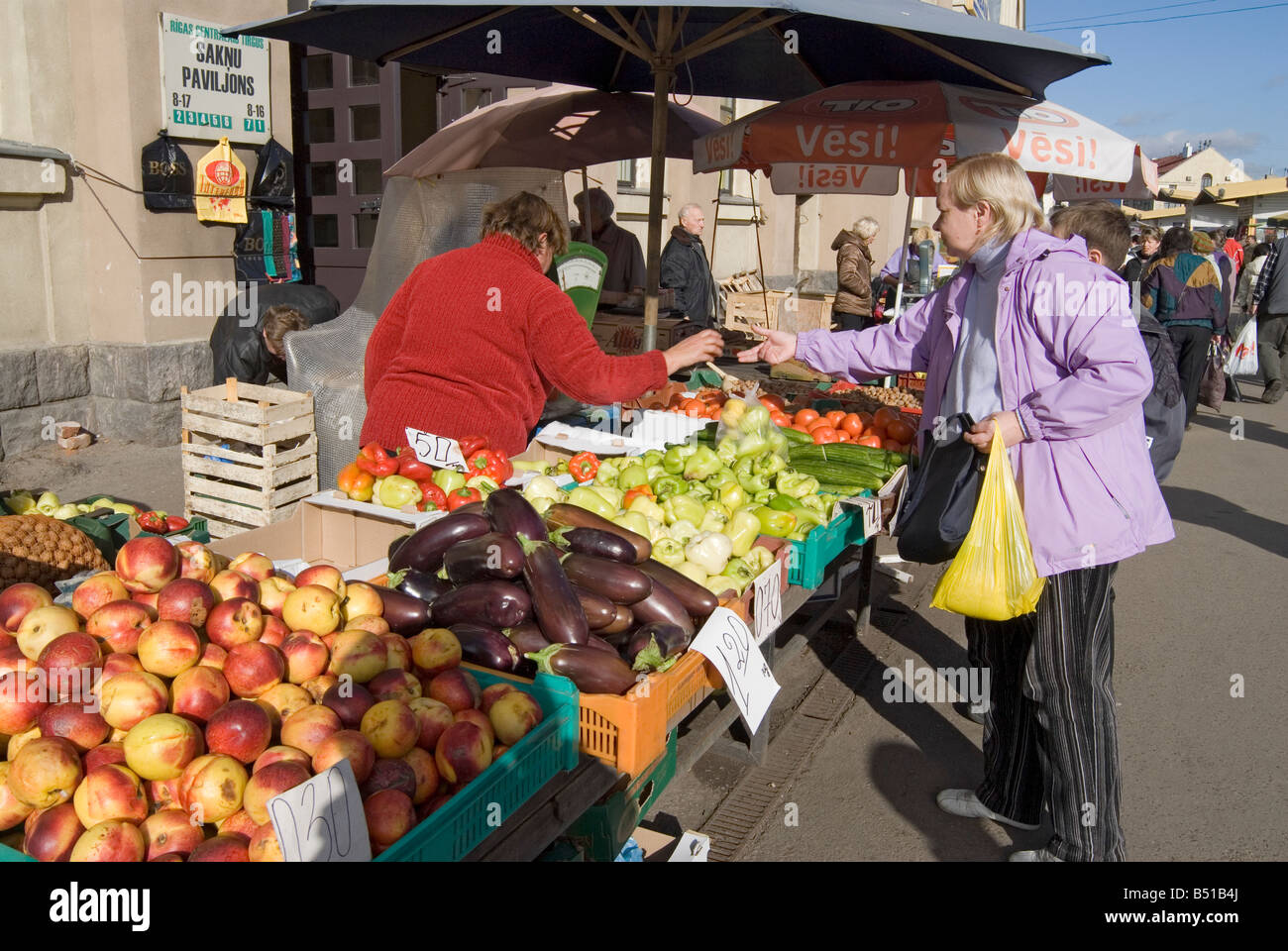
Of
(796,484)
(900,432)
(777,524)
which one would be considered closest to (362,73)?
(900,432)

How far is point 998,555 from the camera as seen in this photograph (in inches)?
123

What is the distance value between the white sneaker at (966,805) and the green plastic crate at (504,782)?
2206mm

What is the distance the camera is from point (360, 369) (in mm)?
6586

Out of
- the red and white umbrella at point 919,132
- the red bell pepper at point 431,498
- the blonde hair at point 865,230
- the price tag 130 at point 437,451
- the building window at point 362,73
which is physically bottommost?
the red bell pepper at point 431,498

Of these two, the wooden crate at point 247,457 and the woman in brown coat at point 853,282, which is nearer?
the wooden crate at point 247,457

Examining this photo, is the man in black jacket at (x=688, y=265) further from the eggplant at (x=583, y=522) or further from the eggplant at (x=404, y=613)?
the eggplant at (x=404, y=613)

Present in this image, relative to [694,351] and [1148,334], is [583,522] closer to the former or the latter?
[694,351]

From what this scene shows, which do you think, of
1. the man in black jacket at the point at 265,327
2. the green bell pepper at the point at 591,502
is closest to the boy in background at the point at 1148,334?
the green bell pepper at the point at 591,502

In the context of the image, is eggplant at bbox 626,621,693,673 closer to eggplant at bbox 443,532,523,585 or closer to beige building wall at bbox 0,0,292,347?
eggplant at bbox 443,532,523,585

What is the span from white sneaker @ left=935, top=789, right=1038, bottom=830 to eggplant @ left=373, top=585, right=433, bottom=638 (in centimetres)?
239

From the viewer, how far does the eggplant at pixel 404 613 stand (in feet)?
9.00
